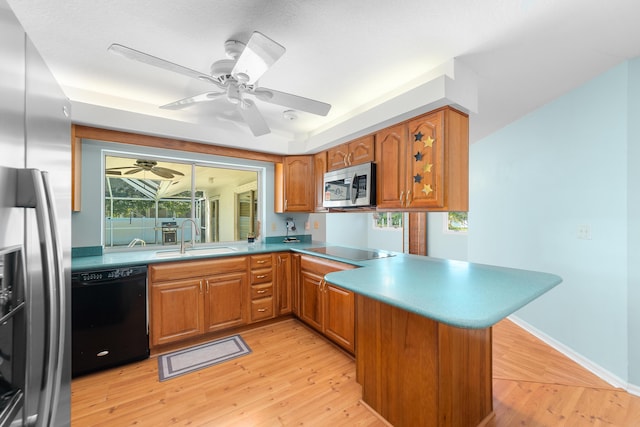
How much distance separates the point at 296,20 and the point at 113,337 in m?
2.78

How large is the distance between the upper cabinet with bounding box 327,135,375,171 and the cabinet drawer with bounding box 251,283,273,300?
1.59m

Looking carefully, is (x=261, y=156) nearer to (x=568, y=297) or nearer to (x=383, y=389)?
(x=383, y=389)

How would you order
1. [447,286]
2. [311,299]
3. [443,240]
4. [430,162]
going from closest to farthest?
[447,286]
[430,162]
[311,299]
[443,240]

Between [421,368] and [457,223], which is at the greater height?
[457,223]

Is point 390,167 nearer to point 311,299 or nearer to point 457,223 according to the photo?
→ point 311,299

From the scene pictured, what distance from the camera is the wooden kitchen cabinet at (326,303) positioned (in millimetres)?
2381

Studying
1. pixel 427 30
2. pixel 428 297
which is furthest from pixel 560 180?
pixel 428 297

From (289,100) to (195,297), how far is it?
207 centimetres

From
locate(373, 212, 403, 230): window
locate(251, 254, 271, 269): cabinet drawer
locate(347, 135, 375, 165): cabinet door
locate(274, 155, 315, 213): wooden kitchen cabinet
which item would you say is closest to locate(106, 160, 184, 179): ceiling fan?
locate(274, 155, 315, 213): wooden kitchen cabinet

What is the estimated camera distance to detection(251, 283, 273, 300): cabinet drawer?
2.97m

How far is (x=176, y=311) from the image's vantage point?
254cm

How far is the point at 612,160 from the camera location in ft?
7.08

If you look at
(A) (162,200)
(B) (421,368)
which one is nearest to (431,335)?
(B) (421,368)

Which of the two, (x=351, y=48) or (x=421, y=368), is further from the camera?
(x=351, y=48)
